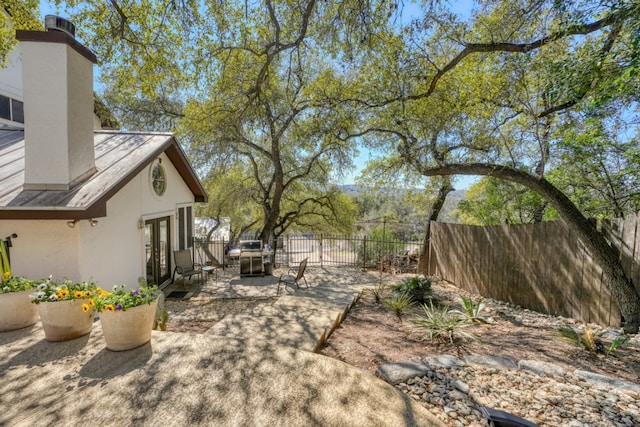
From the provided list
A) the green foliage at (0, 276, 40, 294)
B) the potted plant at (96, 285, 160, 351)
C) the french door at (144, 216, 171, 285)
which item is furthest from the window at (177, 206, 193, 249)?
the potted plant at (96, 285, 160, 351)

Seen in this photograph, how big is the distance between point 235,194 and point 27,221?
9.83m

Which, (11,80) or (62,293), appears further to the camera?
(11,80)

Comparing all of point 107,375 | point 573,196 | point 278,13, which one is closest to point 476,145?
point 573,196

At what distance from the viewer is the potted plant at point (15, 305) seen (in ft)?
13.1

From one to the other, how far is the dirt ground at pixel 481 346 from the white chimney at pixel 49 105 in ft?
18.1

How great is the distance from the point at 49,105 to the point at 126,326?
14.7 feet

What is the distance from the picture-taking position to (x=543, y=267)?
5836 millimetres

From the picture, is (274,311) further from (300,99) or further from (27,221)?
(300,99)

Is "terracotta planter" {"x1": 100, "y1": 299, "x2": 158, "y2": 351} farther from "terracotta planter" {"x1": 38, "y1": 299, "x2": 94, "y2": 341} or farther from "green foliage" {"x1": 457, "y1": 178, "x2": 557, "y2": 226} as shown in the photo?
"green foliage" {"x1": 457, "y1": 178, "x2": 557, "y2": 226}

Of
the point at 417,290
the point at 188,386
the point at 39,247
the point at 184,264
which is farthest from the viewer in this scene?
the point at 184,264

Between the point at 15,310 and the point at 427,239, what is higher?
the point at 427,239

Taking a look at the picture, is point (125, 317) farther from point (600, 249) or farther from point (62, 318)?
point (600, 249)

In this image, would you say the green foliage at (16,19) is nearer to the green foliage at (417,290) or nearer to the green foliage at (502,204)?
the green foliage at (417,290)

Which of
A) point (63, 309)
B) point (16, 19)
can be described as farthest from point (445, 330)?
point (16, 19)
